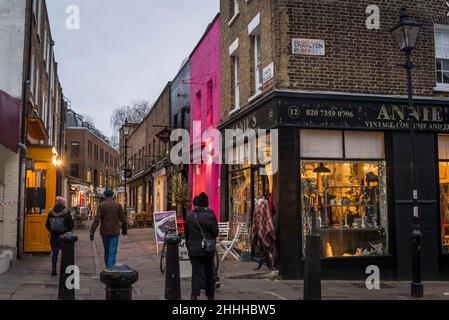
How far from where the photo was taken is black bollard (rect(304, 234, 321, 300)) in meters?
7.78

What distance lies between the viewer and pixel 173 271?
832 cm

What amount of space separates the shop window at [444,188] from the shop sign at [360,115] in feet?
1.59

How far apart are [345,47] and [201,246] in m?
6.50

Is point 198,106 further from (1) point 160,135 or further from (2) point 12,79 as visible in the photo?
(2) point 12,79

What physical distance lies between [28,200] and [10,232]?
1292 millimetres

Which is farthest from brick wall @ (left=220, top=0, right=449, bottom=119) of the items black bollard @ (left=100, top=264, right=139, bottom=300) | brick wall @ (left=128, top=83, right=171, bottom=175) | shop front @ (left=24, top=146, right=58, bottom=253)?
brick wall @ (left=128, top=83, right=171, bottom=175)

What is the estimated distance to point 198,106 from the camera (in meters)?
21.0

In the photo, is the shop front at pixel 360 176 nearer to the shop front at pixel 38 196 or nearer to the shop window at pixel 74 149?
the shop front at pixel 38 196

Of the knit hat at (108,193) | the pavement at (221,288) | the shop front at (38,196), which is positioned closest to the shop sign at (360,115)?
the pavement at (221,288)

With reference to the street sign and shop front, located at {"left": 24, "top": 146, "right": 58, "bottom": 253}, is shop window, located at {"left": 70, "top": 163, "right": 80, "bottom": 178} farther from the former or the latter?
shop front, located at {"left": 24, "top": 146, "right": 58, "bottom": 253}
